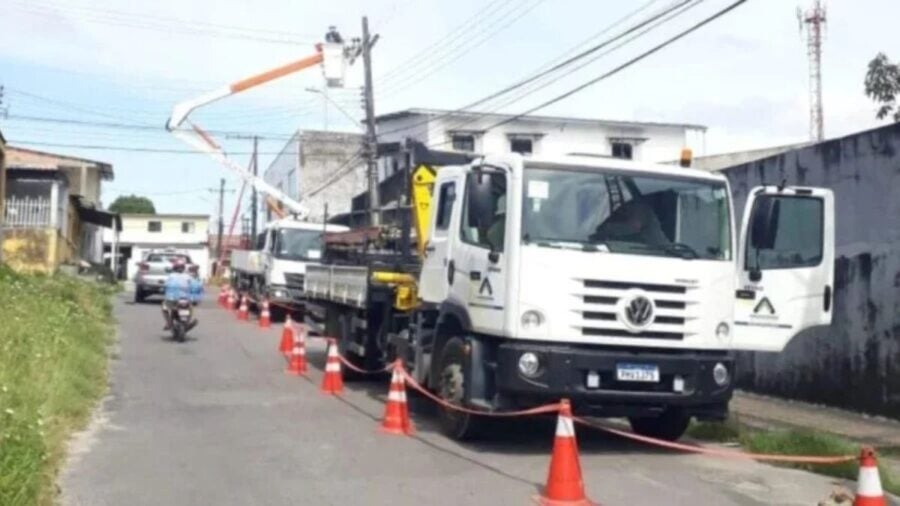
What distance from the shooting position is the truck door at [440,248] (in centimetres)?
1206

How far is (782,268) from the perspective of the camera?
1162 centimetres

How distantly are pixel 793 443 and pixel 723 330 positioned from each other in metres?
1.29

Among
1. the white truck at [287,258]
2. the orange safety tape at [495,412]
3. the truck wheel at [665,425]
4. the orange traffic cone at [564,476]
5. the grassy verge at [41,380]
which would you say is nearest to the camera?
the grassy verge at [41,380]

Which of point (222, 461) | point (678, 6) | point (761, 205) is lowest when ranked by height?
point (222, 461)

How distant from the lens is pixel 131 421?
13039mm

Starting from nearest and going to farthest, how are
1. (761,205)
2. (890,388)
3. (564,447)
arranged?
(564,447) < (761,205) < (890,388)

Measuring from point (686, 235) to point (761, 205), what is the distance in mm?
796

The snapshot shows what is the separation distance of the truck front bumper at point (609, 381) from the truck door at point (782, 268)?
624 mm

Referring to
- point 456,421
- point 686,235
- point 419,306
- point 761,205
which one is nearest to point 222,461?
point 456,421

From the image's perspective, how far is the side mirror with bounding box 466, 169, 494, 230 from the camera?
35.6ft

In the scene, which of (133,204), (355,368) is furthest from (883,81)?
(133,204)

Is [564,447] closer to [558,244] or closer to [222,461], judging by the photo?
[558,244]

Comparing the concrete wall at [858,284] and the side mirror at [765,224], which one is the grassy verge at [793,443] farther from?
the concrete wall at [858,284]

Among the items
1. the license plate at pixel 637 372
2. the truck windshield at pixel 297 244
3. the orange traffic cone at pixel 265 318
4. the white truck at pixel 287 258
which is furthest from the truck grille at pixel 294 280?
the license plate at pixel 637 372
